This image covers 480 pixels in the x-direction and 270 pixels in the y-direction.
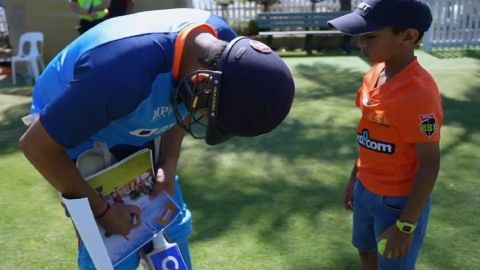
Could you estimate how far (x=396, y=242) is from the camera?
2.04m

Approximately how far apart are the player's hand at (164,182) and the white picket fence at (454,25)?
9.43 metres

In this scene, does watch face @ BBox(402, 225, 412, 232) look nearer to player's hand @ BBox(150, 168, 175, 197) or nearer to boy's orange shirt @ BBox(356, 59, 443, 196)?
boy's orange shirt @ BBox(356, 59, 443, 196)

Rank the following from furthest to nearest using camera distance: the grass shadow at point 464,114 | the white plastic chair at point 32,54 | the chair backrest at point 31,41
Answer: the chair backrest at point 31,41, the white plastic chair at point 32,54, the grass shadow at point 464,114

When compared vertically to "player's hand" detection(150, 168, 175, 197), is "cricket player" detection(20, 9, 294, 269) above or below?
above

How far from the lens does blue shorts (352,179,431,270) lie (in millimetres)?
2117

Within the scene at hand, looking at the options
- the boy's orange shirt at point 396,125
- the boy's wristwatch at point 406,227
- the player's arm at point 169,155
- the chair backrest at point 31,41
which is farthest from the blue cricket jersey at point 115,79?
the chair backrest at point 31,41

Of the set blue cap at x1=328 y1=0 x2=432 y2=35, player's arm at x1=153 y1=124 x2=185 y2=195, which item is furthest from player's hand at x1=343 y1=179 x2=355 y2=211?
player's arm at x1=153 y1=124 x2=185 y2=195

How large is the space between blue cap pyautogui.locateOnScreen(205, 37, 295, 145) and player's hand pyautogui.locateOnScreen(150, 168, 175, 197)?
528 millimetres

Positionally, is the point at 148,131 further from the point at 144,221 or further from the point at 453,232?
the point at 453,232

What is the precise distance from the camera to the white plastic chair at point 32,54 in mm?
8671

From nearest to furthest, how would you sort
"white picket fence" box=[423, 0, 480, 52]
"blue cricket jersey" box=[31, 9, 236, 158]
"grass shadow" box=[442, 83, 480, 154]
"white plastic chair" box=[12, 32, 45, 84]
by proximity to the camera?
"blue cricket jersey" box=[31, 9, 236, 158] < "grass shadow" box=[442, 83, 480, 154] < "white plastic chair" box=[12, 32, 45, 84] < "white picket fence" box=[423, 0, 480, 52]

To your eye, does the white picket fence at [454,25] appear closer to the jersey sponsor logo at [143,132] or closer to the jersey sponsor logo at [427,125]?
the jersey sponsor logo at [427,125]

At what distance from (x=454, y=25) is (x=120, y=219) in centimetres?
1027

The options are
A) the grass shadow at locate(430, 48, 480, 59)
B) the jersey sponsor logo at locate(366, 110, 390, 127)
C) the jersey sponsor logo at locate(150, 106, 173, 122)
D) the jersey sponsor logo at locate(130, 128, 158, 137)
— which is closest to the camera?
the jersey sponsor logo at locate(150, 106, 173, 122)
